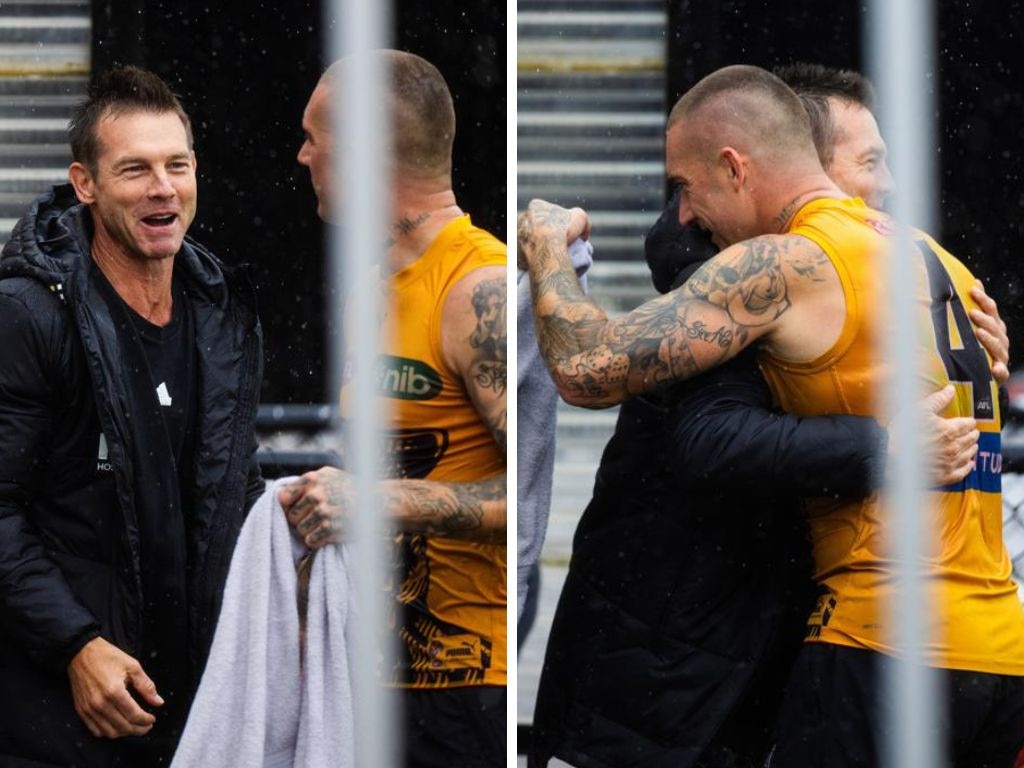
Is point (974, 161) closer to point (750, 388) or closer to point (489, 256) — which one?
point (750, 388)

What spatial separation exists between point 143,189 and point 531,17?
2.47 ft

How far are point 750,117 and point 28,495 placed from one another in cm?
140

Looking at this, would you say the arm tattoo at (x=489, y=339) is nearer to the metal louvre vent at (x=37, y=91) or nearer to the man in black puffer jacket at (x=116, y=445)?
the man in black puffer jacket at (x=116, y=445)

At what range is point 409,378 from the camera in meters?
2.67

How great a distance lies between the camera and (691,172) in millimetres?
2693

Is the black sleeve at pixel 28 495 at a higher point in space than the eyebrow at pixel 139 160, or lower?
lower

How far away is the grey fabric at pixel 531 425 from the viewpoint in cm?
272

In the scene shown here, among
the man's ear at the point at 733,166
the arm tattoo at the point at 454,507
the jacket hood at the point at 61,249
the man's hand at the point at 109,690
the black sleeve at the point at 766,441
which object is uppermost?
the man's ear at the point at 733,166

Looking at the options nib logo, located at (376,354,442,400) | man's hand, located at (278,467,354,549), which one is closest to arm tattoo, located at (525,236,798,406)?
nib logo, located at (376,354,442,400)

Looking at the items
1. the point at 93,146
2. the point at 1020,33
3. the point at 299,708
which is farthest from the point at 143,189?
the point at 1020,33

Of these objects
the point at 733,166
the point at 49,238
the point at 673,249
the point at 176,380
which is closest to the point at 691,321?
the point at 673,249

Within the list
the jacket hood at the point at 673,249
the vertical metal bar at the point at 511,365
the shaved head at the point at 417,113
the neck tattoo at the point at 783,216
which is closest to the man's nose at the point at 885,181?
the neck tattoo at the point at 783,216

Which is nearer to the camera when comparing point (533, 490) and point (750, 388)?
point (750, 388)

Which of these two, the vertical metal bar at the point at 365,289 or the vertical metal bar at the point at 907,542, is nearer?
the vertical metal bar at the point at 907,542
